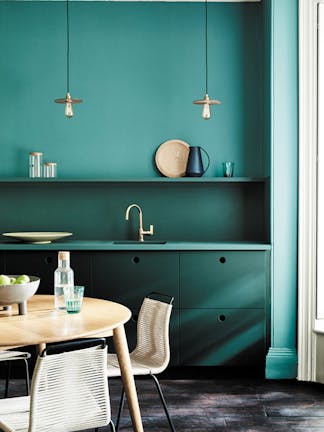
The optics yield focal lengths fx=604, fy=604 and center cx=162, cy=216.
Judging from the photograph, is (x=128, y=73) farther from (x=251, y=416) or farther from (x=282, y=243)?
(x=251, y=416)

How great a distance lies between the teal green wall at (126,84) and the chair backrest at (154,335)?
5.92 feet

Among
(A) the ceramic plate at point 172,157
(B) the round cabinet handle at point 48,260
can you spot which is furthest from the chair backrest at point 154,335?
(A) the ceramic plate at point 172,157

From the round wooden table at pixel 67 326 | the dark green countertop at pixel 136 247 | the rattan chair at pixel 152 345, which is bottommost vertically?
the rattan chair at pixel 152 345

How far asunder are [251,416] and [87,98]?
105 inches

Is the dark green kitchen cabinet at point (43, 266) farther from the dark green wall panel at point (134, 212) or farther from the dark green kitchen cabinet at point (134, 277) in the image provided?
the dark green wall panel at point (134, 212)

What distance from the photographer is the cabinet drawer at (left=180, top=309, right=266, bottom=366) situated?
414cm

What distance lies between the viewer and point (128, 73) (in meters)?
4.71

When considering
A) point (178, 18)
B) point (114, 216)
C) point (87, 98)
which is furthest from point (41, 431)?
point (178, 18)

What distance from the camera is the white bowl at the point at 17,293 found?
2.63 m

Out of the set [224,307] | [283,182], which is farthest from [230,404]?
[283,182]

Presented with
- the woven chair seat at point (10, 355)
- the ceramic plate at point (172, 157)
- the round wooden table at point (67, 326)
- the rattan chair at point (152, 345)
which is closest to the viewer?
the round wooden table at point (67, 326)

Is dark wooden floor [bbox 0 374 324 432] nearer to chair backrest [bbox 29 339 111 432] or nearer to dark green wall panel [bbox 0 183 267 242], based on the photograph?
chair backrest [bbox 29 339 111 432]

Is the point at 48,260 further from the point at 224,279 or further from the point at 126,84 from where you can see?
the point at 126,84

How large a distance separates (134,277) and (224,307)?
65cm
